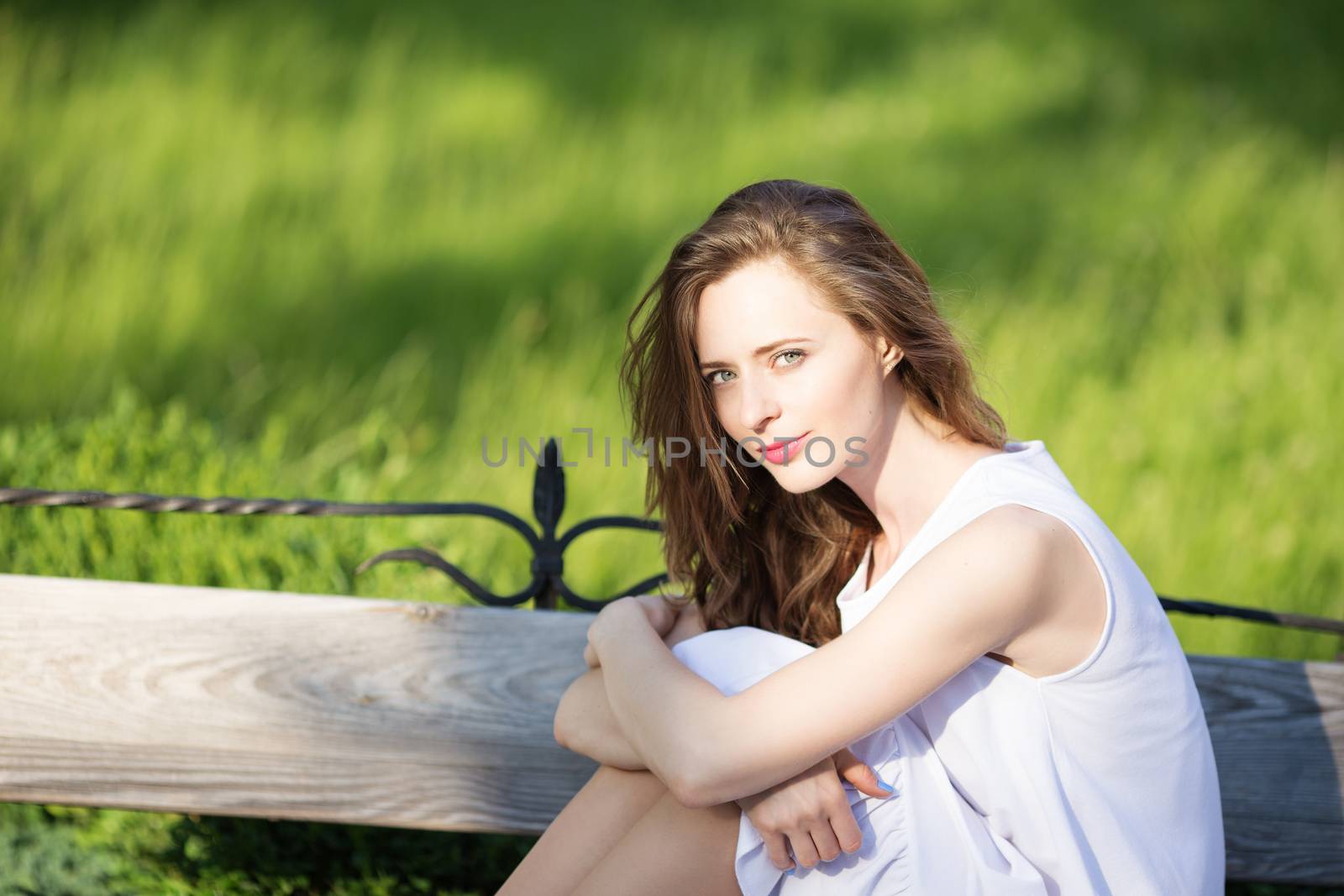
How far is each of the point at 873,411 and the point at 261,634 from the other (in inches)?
40.8

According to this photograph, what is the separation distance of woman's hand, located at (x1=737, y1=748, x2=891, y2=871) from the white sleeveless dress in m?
0.03

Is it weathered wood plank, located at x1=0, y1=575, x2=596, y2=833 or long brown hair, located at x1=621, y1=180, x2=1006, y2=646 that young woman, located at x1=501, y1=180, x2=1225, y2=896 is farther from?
weathered wood plank, located at x1=0, y1=575, x2=596, y2=833

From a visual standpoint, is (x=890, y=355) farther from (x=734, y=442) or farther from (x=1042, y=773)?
(x=1042, y=773)

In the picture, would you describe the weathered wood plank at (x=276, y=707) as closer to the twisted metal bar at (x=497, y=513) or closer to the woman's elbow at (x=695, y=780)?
the twisted metal bar at (x=497, y=513)

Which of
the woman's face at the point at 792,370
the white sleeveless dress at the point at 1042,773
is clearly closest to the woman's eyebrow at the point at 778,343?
the woman's face at the point at 792,370

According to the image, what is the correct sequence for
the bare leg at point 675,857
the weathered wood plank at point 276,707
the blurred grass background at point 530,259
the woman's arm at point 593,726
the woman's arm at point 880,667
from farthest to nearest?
the blurred grass background at point 530,259 < the weathered wood plank at point 276,707 < the woman's arm at point 593,726 < the bare leg at point 675,857 < the woman's arm at point 880,667

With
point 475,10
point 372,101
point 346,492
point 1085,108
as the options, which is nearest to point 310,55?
point 372,101

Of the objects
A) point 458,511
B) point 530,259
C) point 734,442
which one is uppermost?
point 530,259

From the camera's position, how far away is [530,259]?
400 cm

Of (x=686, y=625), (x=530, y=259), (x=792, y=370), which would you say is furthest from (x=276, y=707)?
(x=530, y=259)

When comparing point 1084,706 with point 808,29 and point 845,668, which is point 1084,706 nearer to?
point 845,668

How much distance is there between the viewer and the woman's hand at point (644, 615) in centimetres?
177

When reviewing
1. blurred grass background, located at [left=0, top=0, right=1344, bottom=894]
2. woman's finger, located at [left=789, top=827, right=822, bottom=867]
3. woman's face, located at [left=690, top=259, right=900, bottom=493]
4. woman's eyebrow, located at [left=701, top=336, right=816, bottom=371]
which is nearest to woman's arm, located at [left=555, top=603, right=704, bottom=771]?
woman's finger, located at [left=789, top=827, right=822, bottom=867]

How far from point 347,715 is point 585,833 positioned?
45cm
